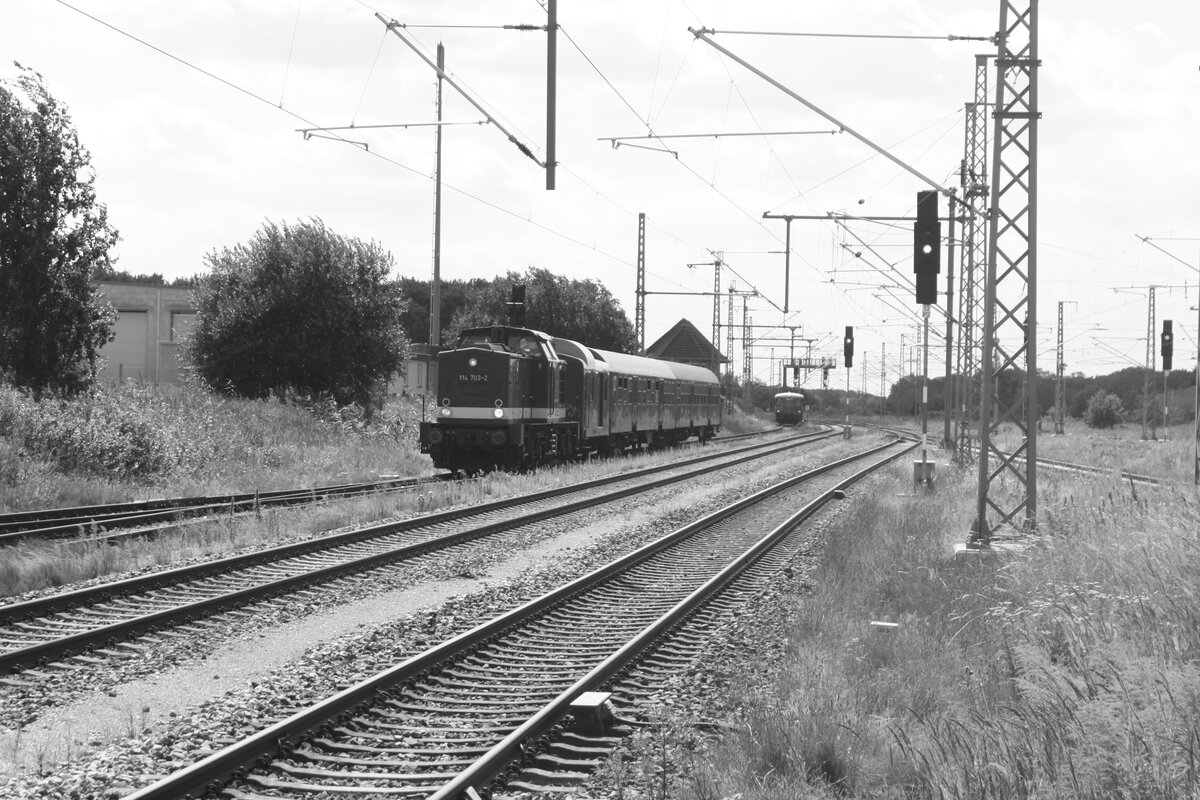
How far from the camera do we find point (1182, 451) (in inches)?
1325

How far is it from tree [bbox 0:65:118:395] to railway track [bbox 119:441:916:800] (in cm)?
1678

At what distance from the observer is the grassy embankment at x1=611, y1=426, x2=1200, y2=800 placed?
16.1ft

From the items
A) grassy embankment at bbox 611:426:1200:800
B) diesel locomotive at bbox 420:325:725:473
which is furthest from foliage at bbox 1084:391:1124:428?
grassy embankment at bbox 611:426:1200:800

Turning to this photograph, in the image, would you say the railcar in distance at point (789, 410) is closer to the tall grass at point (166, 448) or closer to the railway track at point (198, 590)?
the tall grass at point (166, 448)

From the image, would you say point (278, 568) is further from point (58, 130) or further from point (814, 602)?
point (58, 130)

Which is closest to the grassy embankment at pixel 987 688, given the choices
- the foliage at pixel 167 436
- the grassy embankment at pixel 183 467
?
the grassy embankment at pixel 183 467

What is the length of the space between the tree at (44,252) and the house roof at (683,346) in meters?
63.0

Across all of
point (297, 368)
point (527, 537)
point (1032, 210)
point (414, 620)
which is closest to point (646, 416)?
point (297, 368)

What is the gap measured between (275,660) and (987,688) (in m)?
5.08

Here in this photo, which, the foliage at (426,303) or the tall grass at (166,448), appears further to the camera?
the foliage at (426,303)

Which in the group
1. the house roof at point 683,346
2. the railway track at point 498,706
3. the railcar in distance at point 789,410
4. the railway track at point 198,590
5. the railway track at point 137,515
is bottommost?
the railway track at point 498,706

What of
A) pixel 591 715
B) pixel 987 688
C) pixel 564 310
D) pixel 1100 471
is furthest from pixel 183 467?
pixel 564 310

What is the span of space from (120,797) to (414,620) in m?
4.59

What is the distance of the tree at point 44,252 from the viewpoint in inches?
935
